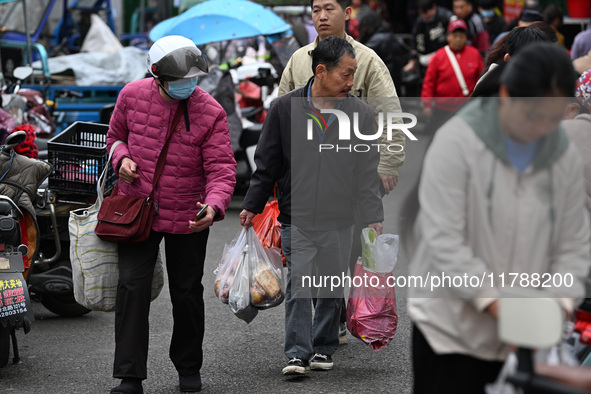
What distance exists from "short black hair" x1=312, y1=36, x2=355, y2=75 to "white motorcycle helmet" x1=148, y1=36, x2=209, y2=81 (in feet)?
2.03

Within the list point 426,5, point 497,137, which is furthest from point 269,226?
point 426,5

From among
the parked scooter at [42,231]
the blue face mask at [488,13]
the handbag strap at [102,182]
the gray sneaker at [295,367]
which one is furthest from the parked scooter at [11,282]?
the blue face mask at [488,13]

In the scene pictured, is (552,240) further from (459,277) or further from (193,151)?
(193,151)

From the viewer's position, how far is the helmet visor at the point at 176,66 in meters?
4.73

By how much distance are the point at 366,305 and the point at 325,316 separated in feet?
0.94

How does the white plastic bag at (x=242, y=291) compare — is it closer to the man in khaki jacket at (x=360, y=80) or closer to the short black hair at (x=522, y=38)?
the man in khaki jacket at (x=360, y=80)

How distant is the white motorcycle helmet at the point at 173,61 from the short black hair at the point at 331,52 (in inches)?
24.3

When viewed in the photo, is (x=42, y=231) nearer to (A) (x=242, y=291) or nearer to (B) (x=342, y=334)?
(A) (x=242, y=291)

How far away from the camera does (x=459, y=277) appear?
2760 mm

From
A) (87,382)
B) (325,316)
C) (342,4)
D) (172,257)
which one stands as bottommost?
(87,382)

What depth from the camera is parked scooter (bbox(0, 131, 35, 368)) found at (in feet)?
16.6

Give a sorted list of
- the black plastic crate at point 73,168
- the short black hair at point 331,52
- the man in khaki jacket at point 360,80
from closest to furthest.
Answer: the short black hair at point 331,52
the man in khaki jacket at point 360,80
the black plastic crate at point 73,168

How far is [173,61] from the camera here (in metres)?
4.74

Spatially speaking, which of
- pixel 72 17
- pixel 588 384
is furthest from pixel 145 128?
pixel 72 17
